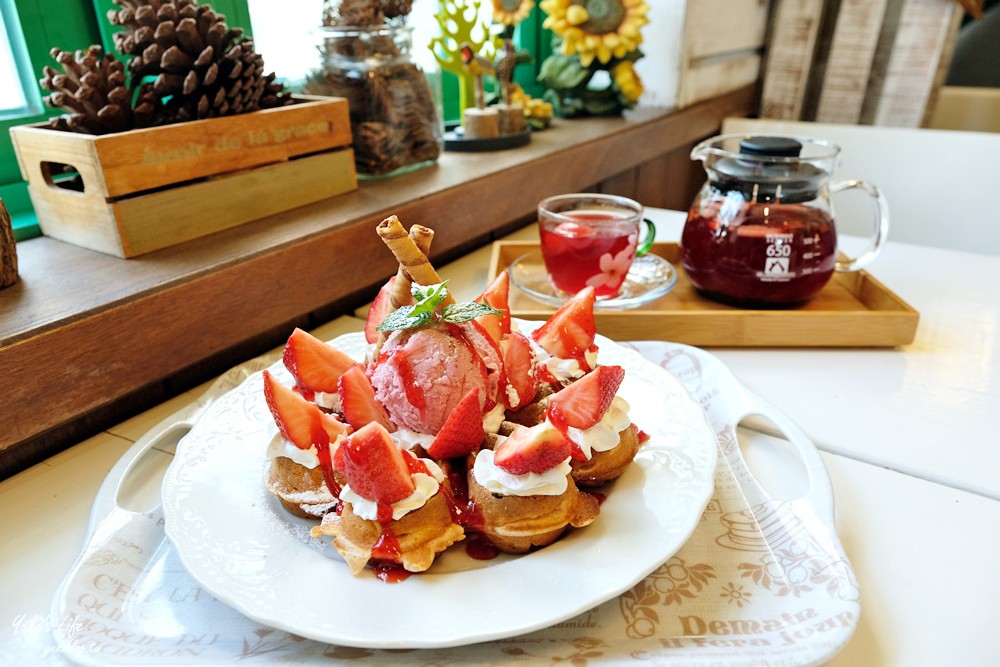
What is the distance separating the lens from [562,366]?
0.71m

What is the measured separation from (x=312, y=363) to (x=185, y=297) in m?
0.24

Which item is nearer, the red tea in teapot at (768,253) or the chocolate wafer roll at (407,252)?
the chocolate wafer roll at (407,252)

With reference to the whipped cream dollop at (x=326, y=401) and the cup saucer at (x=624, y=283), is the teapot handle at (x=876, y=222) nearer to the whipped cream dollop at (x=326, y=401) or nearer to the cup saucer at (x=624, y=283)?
the cup saucer at (x=624, y=283)

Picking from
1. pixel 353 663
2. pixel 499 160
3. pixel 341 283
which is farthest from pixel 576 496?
pixel 499 160

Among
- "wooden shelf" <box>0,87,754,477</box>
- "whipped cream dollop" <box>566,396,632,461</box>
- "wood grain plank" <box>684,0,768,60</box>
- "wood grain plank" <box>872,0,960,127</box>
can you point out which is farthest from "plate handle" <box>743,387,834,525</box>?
"wood grain plank" <box>872,0,960,127</box>

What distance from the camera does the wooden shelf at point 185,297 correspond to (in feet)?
2.32

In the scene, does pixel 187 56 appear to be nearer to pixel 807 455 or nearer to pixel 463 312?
pixel 463 312

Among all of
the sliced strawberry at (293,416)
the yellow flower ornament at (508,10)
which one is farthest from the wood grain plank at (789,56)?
the sliced strawberry at (293,416)

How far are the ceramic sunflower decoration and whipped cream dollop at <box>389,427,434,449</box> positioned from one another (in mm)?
1362

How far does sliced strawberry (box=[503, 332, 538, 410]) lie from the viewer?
0.68 meters

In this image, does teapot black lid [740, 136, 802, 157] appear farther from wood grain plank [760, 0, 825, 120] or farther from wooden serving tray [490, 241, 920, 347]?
wood grain plank [760, 0, 825, 120]

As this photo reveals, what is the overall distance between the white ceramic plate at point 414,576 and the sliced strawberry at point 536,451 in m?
0.07

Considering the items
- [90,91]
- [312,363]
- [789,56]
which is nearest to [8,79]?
[90,91]

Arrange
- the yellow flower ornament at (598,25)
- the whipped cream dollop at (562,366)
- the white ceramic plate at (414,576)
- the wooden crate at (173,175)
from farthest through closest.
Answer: the yellow flower ornament at (598,25), the wooden crate at (173,175), the whipped cream dollop at (562,366), the white ceramic plate at (414,576)
